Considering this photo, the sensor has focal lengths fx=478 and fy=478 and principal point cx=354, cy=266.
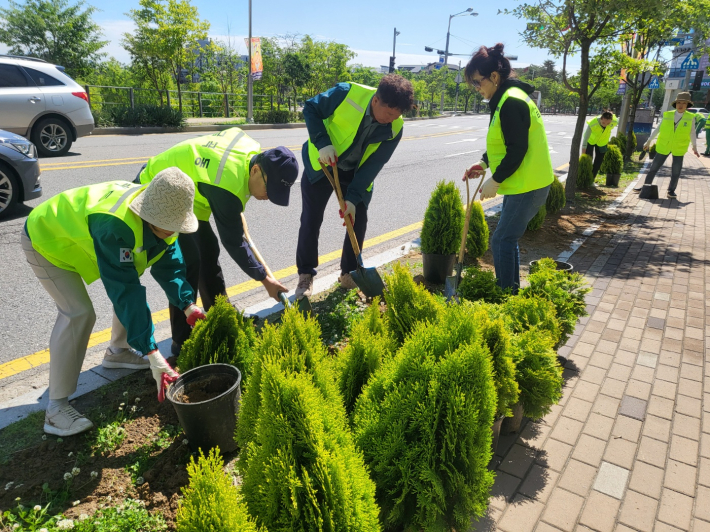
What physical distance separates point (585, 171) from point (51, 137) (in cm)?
1110

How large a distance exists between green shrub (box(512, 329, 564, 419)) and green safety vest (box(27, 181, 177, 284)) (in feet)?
6.45

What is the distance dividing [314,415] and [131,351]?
221 centimetres

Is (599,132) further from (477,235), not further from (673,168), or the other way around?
(477,235)

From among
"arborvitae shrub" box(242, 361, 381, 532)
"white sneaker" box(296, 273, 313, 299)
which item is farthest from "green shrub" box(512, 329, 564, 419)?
"white sneaker" box(296, 273, 313, 299)

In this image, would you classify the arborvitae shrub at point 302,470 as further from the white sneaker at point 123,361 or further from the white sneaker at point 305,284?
the white sneaker at point 305,284

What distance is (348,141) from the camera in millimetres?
3846

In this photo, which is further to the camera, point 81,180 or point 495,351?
point 81,180

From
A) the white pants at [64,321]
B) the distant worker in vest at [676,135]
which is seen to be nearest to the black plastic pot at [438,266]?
the white pants at [64,321]

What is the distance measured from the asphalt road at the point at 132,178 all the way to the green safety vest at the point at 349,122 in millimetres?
1661

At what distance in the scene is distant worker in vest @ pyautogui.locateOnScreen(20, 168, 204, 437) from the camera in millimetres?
2160

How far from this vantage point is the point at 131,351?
319cm

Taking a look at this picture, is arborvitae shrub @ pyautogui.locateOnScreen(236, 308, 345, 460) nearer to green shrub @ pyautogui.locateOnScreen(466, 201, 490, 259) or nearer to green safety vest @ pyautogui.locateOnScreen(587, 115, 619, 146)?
green shrub @ pyautogui.locateOnScreen(466, 201, 490, 259)

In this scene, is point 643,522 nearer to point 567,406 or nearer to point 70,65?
point 567,406

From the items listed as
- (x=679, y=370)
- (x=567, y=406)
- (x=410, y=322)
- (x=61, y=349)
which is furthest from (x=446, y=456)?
(x=679, y=370)
